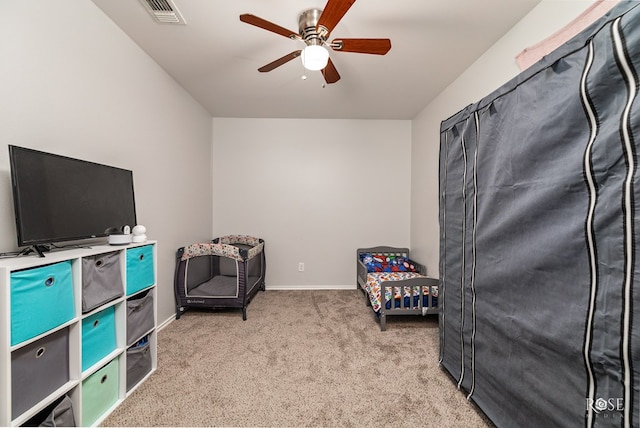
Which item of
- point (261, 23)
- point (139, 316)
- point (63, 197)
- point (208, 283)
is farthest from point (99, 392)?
point (261, 23)

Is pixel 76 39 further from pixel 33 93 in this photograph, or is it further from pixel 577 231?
pixel 577 231

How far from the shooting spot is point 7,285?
34.9 inches

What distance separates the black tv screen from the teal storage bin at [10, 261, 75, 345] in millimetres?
198

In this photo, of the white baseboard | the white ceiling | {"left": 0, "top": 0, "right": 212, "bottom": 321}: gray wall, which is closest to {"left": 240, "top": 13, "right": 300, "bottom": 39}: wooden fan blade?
the white ceiling

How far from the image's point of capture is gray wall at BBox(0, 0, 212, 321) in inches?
47.2

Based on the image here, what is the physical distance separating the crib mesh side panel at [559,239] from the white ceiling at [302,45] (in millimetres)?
773

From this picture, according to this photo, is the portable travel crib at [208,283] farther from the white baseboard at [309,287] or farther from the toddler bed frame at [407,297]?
the toddler bed frame at [407,297]

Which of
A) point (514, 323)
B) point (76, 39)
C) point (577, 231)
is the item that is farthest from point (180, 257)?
point (577, 231)

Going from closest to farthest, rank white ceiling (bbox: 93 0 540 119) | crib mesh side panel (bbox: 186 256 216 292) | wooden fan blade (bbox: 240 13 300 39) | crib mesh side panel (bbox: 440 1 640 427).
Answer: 1. crib mesh side panel (bbox: 440 1 640 427)
2. wooden fan blade (bbox: 240 13 300 39)
3. white ceiling (bbox: 93 0 540 119)
4. crib mesh side panel (bbox: 186 256 216 292)

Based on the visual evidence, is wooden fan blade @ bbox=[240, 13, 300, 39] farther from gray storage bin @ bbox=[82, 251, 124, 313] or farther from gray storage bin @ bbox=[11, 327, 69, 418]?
gray storage bin @ bbox=[11, 327, 69, 418]

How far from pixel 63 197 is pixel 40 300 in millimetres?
548

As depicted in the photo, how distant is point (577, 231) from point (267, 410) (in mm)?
1729

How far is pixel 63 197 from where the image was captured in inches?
49.8

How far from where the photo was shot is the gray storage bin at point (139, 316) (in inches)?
59.5
